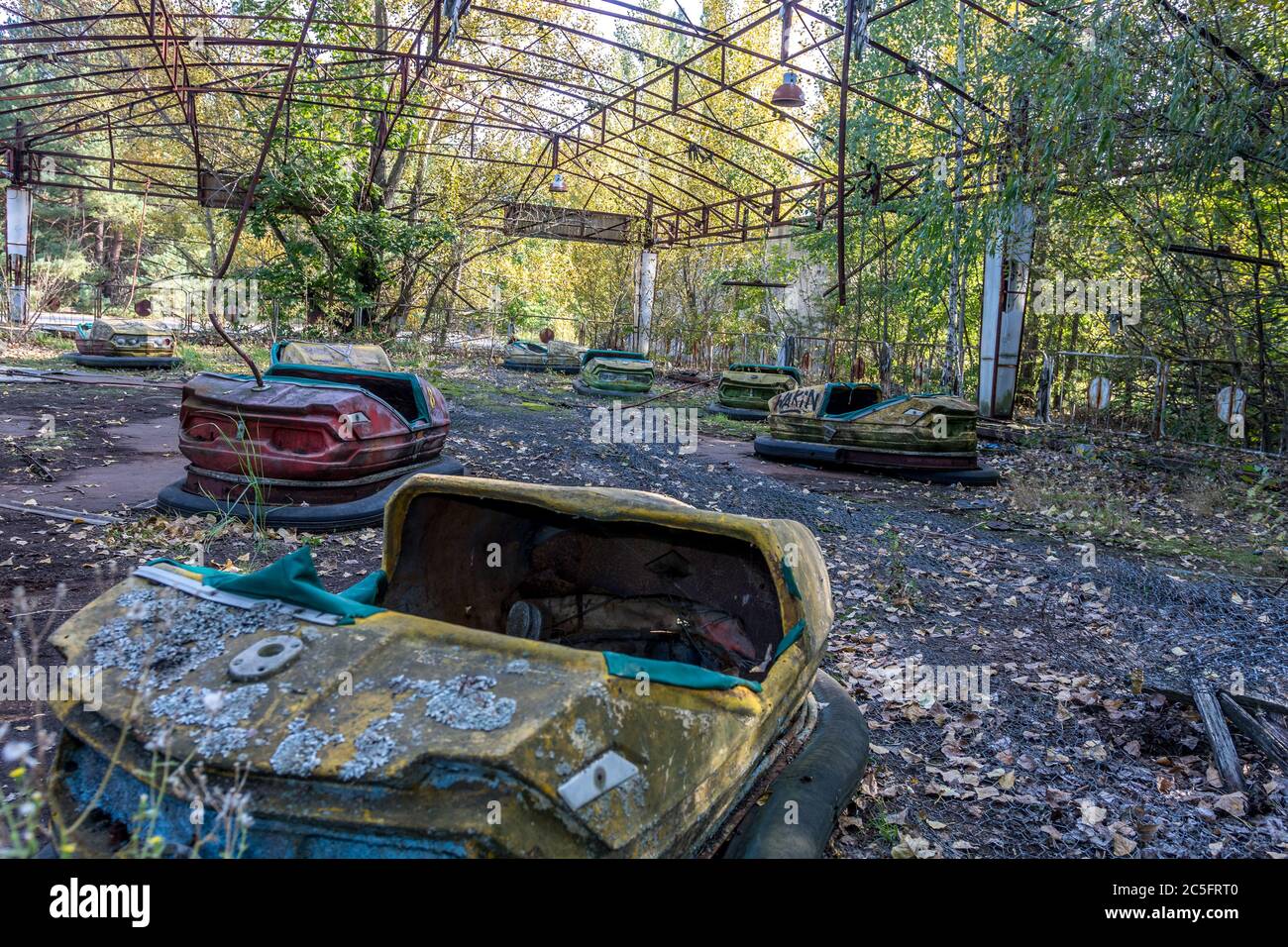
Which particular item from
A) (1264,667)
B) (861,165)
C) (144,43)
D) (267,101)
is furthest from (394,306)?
(1264,667)

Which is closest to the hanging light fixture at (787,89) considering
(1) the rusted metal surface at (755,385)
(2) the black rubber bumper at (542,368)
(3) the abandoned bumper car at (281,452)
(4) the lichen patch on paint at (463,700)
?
(1) the rusted metal surface at (755,385)

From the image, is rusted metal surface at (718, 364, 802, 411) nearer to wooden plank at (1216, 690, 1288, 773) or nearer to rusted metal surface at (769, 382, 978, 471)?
rusted metal surface at (769, 382, 978, 471)

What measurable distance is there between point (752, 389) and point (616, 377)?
2637 mm

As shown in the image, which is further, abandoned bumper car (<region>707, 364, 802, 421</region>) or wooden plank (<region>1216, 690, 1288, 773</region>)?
abandoned bumper car (<region>707, 364, 802, 421</region>)

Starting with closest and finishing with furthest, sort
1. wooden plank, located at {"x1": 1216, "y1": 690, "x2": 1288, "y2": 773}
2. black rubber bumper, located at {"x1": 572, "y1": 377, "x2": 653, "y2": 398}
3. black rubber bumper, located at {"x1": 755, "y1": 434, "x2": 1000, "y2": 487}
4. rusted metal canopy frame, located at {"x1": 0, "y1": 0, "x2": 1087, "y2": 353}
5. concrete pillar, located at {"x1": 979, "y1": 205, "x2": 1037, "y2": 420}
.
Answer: wooden plank, located at {"x1": 1216, "y1": 690, "x2": 1288, "y2": 773}, black rubber bumper, located at {"x1": 755, "y1": 434, "x2": 1000, "y2": 487}, rusted metal canopy frame, located at {"x1": 0, "y1": 0, "x2": 1087, "y2": 353}, concrete pillar, located at {"x1": 979, "y1": 205, "x2": 1037, "y2": 420}, black rubber bumper, located at {"x1": 572, "y1": 377, "x2": 653, "y2": 398}

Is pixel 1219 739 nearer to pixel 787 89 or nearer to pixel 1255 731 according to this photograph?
pixel 1255 731

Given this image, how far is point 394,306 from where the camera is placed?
51.6 feet

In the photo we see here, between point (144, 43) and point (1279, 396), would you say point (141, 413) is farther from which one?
point (1279, 396)

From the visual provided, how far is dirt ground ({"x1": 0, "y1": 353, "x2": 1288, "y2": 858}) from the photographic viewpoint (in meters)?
2.17

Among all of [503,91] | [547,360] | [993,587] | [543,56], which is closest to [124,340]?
[503,91]

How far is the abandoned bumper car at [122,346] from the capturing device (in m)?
12.7

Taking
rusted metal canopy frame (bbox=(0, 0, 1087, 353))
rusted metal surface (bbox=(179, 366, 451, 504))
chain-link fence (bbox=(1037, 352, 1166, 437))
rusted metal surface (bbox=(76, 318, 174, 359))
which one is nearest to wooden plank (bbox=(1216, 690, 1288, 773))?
rusted metal canopy frame (bbox=(0, 0, 1087, 353))

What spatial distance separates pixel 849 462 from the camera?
7.50 meters

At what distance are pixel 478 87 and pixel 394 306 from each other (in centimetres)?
430
